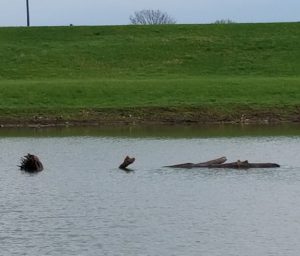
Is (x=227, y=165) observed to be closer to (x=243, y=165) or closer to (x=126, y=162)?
(x=243, y=165)

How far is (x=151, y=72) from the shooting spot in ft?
196

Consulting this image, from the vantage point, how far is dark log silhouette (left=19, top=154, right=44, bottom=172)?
3052 centimetres

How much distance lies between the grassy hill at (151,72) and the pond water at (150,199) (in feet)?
27.2

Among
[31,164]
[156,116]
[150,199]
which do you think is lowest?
[150,199]

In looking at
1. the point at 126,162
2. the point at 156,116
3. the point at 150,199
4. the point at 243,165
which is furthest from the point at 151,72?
the point at 150,199

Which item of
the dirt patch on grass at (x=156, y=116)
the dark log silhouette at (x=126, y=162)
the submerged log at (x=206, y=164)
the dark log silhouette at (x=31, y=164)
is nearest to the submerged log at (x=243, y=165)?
the submerged log at (x=206, y=164)

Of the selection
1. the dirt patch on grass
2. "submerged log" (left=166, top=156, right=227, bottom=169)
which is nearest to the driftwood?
"submerged log" (left=166, top=156, right=227, bottom=169)

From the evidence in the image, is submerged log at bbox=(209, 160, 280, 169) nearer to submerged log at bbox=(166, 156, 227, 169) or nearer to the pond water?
submerged log at bbox=(166, 156, 227, 169)

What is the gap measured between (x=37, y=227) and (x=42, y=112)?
2555 cm

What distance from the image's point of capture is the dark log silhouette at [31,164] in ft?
100

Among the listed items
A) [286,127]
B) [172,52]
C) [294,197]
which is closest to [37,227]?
[294,197]

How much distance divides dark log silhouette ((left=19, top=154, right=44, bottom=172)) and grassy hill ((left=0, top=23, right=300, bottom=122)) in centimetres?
1528

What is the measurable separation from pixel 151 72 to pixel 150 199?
35.2 meters

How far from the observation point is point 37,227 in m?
21.8
